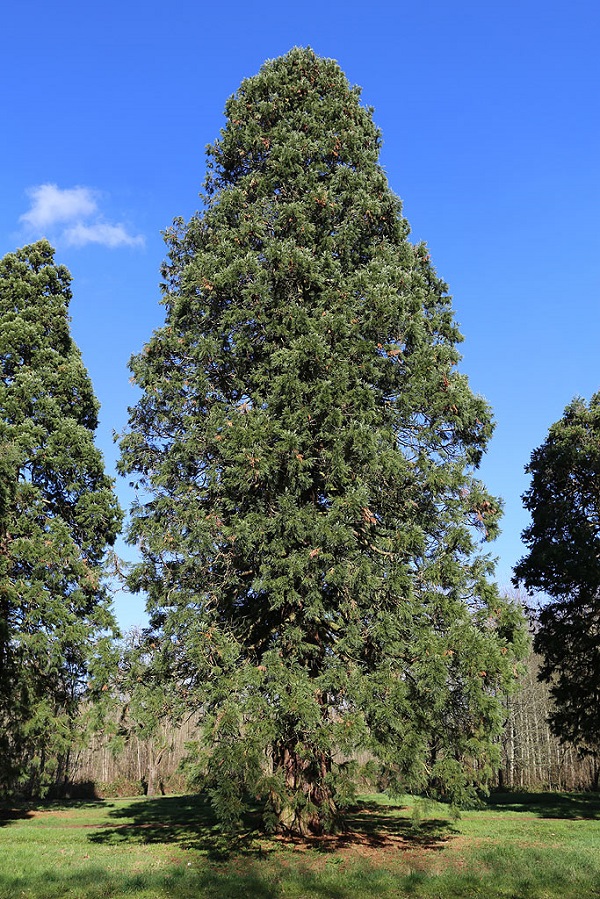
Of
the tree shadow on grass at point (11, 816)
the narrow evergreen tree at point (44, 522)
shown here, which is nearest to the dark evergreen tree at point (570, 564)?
the narrow evergreen tree at point (44, 522)

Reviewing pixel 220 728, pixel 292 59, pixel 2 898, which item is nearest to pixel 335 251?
pixel 292 59

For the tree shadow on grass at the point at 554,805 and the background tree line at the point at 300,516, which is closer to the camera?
the background tree line at the point at 300,516

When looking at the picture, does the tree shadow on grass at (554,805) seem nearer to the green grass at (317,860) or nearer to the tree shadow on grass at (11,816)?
the green grass at (317,860)

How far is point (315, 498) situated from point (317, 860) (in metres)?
5.42

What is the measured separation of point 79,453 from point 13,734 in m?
7.17

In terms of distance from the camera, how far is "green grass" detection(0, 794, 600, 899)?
736 centimetres

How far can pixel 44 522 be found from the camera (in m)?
16.8

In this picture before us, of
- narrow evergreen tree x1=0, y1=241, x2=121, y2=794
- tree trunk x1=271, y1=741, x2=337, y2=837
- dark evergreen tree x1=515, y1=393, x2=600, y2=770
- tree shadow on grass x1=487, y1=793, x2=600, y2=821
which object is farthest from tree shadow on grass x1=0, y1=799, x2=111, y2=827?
dark evergreen tree x1=515, y1=393, x2=600, y2=770

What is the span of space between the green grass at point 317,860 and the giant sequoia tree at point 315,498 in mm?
860

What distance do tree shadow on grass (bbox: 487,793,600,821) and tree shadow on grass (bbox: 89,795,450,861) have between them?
4165 mm

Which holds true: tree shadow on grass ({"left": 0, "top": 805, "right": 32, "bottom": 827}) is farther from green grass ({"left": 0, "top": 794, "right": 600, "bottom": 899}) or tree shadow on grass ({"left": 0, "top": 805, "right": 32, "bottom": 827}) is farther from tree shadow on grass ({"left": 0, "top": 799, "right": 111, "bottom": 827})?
green grass ({"left": 0, "top": 794, "right": 600, "bottom": 899})

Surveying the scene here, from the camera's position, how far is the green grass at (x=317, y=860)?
24.1 ft

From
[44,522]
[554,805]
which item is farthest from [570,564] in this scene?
[44,522]

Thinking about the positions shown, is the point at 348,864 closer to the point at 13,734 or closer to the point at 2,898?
the point at 2,898
